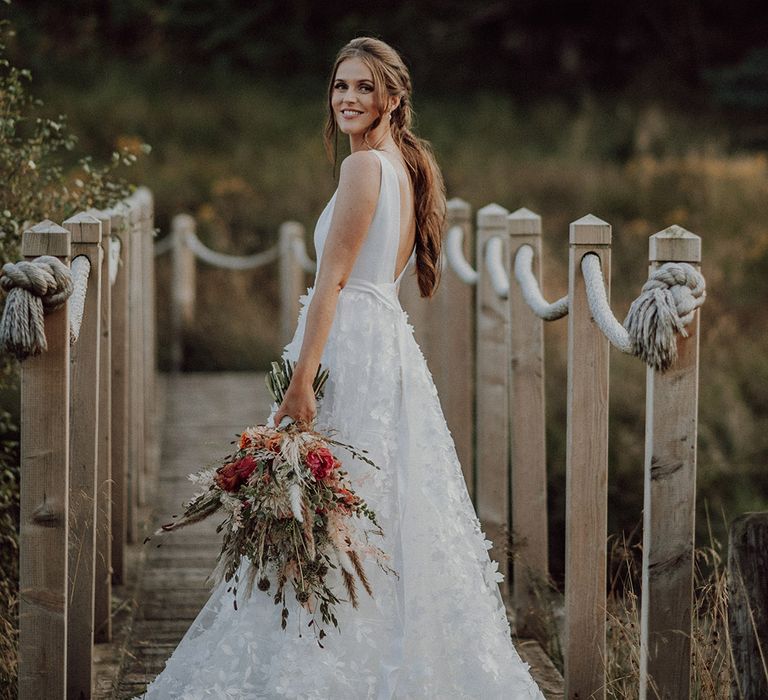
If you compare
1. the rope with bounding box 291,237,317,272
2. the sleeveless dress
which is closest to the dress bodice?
the sleeveless dress

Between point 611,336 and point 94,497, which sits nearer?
point 611,336

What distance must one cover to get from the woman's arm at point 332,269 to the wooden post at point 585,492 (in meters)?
0.67

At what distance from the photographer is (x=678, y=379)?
11.1 feet

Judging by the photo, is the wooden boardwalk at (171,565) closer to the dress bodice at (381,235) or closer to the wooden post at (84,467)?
the wooden post at (84,467)

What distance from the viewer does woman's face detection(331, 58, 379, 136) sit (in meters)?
3.94

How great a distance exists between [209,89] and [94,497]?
57.3 feet

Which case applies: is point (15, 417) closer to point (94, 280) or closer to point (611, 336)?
point (94, 280)

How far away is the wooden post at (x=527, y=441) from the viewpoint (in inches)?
199

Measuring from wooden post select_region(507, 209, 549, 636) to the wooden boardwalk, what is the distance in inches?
8.8

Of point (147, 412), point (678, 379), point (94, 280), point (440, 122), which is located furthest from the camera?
point (440, 122)

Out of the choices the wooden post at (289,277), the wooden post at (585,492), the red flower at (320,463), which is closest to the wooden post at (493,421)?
the wooden post at (585,492)

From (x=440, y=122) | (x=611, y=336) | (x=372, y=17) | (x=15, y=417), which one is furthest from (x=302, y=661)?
(x=372, y=17)

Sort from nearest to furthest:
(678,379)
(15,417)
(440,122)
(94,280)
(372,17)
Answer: (678,379), (94,280), (15,417), (440,122), (372,17)

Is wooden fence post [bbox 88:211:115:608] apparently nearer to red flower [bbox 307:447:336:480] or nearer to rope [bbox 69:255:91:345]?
rope [bbox 69:255:91:345]
